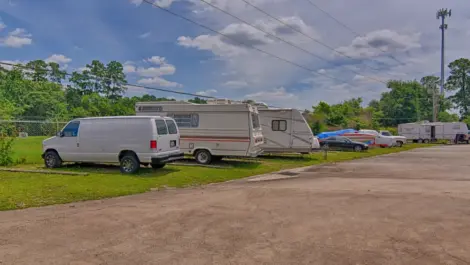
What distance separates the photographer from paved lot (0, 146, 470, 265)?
16.3 feet

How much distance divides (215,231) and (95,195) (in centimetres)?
465

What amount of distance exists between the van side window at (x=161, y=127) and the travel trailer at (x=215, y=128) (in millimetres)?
3645

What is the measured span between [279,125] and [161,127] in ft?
32.3

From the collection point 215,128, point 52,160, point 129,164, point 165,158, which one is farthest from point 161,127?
point 52,160

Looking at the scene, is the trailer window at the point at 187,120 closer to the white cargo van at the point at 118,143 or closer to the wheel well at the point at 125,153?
the white cargo van at the point at 118,143

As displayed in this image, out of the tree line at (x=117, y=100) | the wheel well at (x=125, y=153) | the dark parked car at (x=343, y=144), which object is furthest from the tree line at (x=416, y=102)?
the wheel well at (x=125, y=153)

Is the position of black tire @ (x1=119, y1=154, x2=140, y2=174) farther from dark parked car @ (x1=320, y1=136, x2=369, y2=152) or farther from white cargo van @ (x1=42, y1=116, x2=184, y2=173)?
dark parked car @ (x1=320, y1=136, x2=369, y2=152)

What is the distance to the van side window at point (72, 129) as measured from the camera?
47.6 feet

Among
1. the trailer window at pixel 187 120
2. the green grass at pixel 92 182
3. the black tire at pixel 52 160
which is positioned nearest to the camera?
the green grass at pixel 92 182

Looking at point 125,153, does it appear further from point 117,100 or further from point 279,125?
point 117,100

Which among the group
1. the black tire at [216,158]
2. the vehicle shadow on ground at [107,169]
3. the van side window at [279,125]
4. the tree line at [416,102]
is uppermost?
the tree line at [416,102]

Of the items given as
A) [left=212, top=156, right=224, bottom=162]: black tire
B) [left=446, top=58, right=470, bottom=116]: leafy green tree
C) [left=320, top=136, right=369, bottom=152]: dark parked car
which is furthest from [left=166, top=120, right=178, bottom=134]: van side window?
[left=446, top=58, right=470, bottom=116]: leafy green tree

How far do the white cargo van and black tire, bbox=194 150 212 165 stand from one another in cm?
301

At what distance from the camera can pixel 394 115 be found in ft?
288
